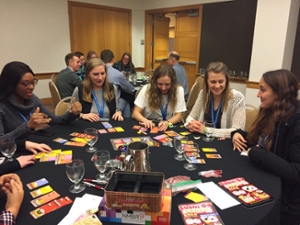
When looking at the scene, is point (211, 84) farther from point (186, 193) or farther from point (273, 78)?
point (186, 193)

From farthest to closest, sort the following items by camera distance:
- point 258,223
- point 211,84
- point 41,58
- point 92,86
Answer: point 41,58, point 92,86, point 211,84, point 258,223

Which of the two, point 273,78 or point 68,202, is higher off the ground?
point 273,78

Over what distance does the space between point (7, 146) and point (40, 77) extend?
487 centimetres

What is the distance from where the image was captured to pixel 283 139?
1505 millimetres

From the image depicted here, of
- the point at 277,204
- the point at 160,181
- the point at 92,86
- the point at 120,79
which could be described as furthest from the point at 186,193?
the point at 120,79

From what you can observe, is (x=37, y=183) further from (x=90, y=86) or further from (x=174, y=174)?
(x=90, y=86)

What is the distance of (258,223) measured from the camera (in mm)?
1050

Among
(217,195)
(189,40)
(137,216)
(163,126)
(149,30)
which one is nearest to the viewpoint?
(137,216)

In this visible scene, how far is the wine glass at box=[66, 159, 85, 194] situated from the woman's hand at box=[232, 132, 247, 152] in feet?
3.74

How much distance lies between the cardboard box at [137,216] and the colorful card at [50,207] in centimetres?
22

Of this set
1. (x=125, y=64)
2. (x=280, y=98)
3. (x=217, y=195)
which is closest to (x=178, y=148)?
(x=217, y=195)

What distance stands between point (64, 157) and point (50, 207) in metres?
0.52

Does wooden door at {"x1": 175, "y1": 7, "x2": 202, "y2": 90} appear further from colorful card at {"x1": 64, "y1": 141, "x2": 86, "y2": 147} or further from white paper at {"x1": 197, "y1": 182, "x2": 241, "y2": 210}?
white paper at {"x1": 197, "y1": 182, "x2": 241, "y2": 210}

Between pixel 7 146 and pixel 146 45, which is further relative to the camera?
pixel 146 45
